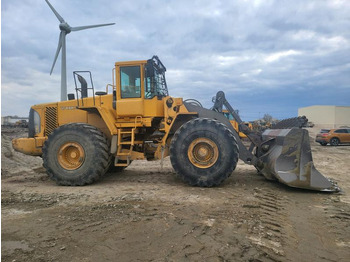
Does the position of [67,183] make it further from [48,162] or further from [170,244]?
[170,244]

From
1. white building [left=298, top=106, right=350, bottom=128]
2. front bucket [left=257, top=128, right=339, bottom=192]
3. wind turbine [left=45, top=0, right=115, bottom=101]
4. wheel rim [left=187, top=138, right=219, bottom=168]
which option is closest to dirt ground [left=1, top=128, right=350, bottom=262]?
front bucket [left=257, top=128, right=339, bottom=192]

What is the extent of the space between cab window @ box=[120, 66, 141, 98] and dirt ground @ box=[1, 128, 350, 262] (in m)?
2.42

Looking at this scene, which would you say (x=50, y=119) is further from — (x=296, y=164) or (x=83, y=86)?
(x=296, y=164)

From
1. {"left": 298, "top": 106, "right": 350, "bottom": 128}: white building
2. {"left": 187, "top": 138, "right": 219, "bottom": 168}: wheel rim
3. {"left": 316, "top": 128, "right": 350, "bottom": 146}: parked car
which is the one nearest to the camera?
{"left": 187, "top": 138, "right": 219, "bottom": 168}: wheel rim

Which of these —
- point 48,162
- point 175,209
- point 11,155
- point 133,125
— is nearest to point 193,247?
point 175,209

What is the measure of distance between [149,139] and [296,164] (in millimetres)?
3977

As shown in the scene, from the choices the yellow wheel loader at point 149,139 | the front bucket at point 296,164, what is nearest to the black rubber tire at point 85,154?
the yellow wheel loader at point 149,139

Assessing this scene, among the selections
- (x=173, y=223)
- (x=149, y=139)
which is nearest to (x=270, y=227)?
(x=173, y=223)

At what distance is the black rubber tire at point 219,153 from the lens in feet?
21.8

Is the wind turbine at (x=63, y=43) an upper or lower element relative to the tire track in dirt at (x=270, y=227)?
upper

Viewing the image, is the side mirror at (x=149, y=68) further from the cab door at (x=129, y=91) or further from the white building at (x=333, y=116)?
the white building at (x=333, y=116)

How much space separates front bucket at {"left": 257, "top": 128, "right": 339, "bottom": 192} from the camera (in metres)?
6.33

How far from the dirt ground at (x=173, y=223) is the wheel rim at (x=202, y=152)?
64cm

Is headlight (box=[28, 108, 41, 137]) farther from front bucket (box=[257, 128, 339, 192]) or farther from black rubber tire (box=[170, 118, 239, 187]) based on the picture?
front bucket (box=[257, 128, 339, 192])
